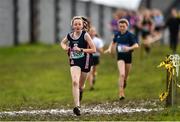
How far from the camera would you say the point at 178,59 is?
17469 millimetres

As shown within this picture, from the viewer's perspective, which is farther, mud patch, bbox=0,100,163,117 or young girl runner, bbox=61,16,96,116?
mud patch, bbox=0,100,163,117

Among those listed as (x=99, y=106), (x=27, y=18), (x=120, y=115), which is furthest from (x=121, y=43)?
(x=27, y=18)

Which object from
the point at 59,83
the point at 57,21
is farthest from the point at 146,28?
the point at 57,21

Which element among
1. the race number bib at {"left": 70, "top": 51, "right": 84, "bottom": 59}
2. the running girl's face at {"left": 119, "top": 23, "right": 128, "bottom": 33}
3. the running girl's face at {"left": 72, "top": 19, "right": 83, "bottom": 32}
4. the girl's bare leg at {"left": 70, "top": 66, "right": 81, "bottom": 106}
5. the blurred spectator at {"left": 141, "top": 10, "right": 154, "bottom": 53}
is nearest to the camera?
the girl's bare leg at {"left": 70, "top": 66, "right": 81, "bottom": 106}

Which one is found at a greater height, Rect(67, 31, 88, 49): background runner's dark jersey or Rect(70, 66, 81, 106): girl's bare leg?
Rect(67, 31, 88, 49): background runner's dark jersey

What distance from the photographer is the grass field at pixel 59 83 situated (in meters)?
16.8

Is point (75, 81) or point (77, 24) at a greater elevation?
point (77, 24)

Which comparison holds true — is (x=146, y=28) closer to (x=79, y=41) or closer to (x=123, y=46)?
(x=123, y=46)

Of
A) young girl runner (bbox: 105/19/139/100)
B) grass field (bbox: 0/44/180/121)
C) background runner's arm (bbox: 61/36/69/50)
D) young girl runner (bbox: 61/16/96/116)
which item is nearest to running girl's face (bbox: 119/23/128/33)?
young girl runner (bbox: 105/19/139/100)

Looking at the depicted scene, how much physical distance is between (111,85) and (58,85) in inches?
85.0

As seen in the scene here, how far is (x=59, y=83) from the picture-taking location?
29625 mm

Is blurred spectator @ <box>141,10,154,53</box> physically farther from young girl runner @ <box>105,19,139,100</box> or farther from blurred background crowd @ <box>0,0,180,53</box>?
young girl runner @ <box>105,19,139,100</box>

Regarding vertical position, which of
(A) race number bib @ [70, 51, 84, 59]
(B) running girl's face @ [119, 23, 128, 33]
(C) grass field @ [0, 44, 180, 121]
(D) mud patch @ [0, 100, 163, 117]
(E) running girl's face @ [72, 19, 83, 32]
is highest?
(E) running girl's face @ [72, 19, 83, 32]

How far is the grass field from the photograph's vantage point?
55.1ft
